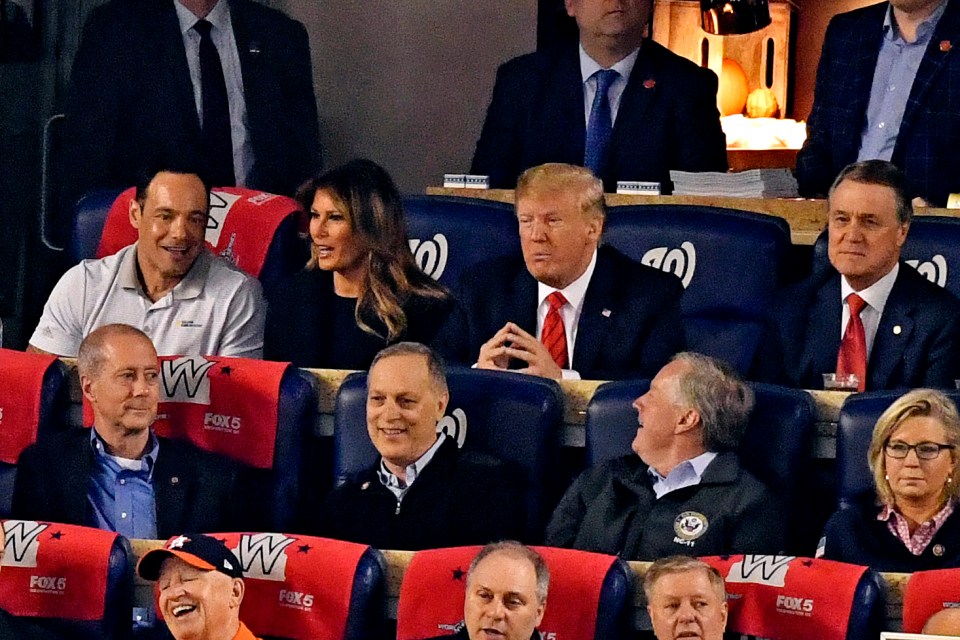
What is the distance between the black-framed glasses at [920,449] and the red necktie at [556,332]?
3.55 feet

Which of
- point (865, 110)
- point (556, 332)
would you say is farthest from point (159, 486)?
point (865, 110)

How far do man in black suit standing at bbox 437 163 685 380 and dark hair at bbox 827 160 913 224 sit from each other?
47 centimetres

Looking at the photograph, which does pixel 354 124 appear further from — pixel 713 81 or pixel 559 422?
pixel 559 422

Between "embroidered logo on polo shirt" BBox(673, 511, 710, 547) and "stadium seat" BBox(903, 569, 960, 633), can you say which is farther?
"embroidered logo on polo shirt" BBox(673, 511, 710, 547)

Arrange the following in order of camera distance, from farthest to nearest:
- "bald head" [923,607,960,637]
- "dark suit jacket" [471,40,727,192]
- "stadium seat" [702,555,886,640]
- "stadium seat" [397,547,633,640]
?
"dark suit jacket" [471,40,727,192] → "stadium seat" [397,547,633,640] → "stadium seat" [702,555,886,640] → "bald head" [923,607,960,637]

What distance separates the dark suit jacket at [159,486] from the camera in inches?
173

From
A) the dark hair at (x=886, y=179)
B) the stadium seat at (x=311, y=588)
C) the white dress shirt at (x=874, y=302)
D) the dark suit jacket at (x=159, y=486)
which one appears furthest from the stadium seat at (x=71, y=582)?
the dark hair at (x=886, y=179)

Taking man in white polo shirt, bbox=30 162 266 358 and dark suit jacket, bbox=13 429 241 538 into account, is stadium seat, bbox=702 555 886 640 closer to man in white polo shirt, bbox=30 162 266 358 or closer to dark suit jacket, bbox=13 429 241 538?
dark suit jacket, bbox=13 429 241 538

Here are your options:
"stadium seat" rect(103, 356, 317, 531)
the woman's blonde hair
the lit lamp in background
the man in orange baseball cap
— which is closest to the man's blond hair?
"stadium seat" rect(103, 356, 317, 531)

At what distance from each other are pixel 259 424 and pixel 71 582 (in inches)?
24.1

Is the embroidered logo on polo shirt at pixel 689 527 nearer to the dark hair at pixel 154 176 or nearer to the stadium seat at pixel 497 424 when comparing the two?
the stadium seat at pixel 497 424

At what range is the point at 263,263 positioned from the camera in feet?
17.8

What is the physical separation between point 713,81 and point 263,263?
154cm

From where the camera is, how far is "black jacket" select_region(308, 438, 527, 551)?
4207mm
